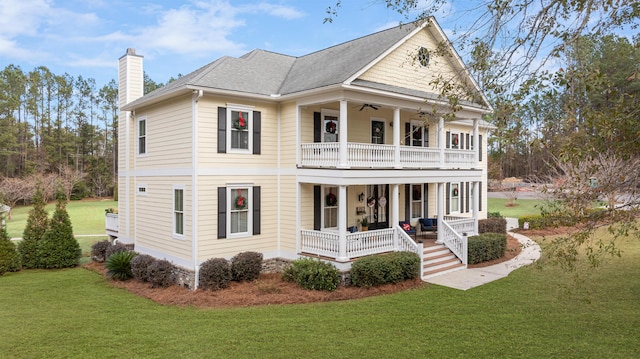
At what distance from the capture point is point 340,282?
42.3 feet

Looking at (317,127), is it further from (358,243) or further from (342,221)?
(358,243)

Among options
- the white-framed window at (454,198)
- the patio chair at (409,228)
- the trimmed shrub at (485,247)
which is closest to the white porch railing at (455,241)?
the trimmed shrub at (485,247)

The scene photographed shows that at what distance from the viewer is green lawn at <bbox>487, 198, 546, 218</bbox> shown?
1399 inches

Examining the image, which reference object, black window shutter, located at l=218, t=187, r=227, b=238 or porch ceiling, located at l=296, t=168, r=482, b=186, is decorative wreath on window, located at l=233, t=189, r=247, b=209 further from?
porch ceiling, located at l=296, t=168, r=482, b=186

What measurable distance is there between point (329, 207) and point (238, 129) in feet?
15.1

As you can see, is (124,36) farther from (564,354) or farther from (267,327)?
(564,354)

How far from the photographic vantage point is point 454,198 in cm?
2295

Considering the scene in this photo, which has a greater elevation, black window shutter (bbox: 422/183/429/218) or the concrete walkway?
black window shutter (bbox: 422/183/429/218)

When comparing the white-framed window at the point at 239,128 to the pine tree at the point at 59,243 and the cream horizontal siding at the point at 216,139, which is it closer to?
the cream horizontal siding at the point at 216,139

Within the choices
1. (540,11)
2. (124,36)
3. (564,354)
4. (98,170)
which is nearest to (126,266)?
(564,354)

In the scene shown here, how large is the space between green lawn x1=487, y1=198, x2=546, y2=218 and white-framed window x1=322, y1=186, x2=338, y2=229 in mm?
22604

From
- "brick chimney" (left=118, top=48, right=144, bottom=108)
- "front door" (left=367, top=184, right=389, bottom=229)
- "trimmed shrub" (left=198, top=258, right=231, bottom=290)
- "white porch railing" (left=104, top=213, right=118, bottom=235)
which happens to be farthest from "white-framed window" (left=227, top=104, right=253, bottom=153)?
"white porch railing" (left=104, top=213, right=118, bottom=235)

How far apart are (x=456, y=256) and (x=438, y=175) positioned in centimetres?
322

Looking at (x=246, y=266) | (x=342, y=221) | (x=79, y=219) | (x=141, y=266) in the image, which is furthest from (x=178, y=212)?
(x=79, y=219)
